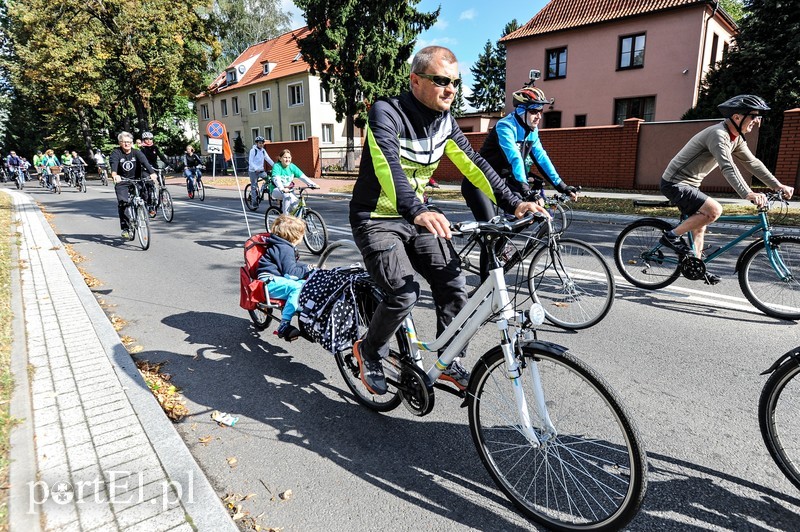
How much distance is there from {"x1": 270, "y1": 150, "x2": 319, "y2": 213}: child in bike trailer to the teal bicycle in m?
5.58

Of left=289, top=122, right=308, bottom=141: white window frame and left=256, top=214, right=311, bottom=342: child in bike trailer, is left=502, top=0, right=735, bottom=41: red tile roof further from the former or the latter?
left=256, top=214, right=311, bottom=342: child in bike trailer

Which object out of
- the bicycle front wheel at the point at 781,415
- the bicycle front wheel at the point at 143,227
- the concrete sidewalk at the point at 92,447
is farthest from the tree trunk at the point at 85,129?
the bicycle front wheel at the point at 781,415

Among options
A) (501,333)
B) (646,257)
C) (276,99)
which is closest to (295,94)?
(276,99)

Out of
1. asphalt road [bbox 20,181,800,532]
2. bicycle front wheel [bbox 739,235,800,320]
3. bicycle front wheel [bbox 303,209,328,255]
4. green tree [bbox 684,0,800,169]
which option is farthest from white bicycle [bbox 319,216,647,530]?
green tree [bbox 684,0,800,169]

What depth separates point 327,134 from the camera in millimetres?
41625

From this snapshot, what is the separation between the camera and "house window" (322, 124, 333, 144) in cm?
4128

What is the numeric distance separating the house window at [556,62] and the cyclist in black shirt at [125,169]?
23.8 meters

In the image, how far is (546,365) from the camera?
2.15m

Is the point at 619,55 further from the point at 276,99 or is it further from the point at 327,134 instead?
the point at 276,99

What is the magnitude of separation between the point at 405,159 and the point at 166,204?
11396 mm

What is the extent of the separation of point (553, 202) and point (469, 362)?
6.54 feet

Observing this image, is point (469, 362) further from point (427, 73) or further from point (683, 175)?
point (683, 175)

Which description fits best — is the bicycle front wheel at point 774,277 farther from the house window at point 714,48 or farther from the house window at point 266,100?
the house window at point 266,100

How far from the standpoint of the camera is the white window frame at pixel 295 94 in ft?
133
